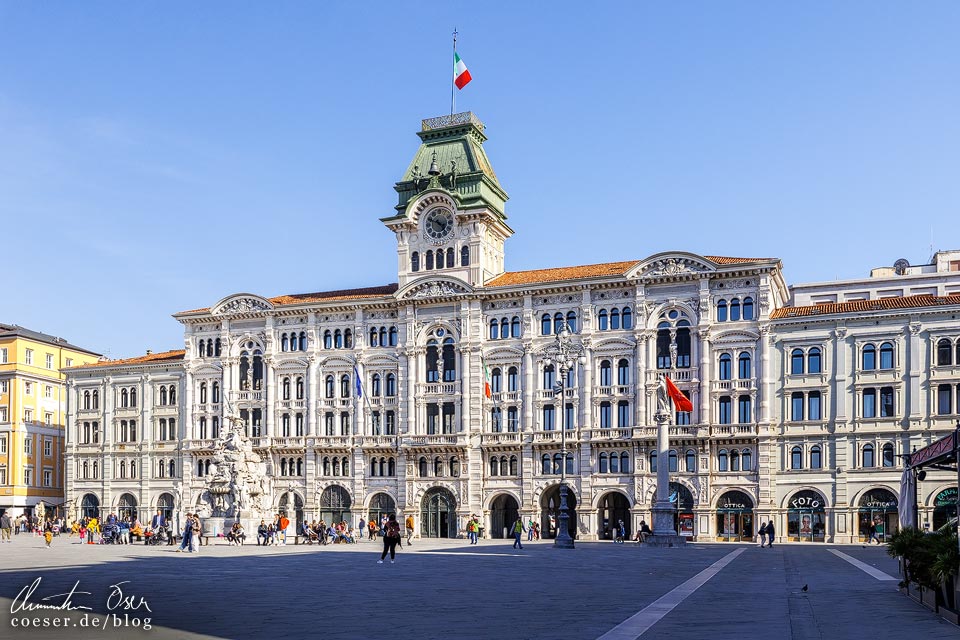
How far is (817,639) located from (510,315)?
195 feet

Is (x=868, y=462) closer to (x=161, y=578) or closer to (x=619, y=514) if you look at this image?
(x=619, y=514)

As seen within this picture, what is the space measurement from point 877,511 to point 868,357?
31.5 ft

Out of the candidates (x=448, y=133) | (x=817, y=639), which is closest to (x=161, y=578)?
(x=817, y=639)

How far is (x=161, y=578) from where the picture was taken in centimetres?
2973

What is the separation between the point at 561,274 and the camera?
76.4 metres

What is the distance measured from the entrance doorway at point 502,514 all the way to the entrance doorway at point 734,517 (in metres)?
14.5

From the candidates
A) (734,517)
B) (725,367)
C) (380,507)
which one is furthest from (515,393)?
(734,517)

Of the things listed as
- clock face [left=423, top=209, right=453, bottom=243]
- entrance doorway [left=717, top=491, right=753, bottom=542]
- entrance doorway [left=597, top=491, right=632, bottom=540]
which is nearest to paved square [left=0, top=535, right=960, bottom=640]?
entrance doorway [left=717, top=491, right=753, bottom=542]

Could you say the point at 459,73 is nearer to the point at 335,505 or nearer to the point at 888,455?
the point at 335,505

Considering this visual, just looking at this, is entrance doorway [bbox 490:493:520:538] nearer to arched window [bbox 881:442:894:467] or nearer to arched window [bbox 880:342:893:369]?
arched window [bbox 881:442:894:467]

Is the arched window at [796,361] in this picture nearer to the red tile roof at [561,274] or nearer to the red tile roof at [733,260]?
the red tile roof at [733,260]

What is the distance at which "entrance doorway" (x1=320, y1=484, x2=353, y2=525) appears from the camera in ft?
259

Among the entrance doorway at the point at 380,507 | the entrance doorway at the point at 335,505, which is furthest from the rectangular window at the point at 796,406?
the entrance doorway at the point at 335,505

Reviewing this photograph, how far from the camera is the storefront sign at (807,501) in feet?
220
